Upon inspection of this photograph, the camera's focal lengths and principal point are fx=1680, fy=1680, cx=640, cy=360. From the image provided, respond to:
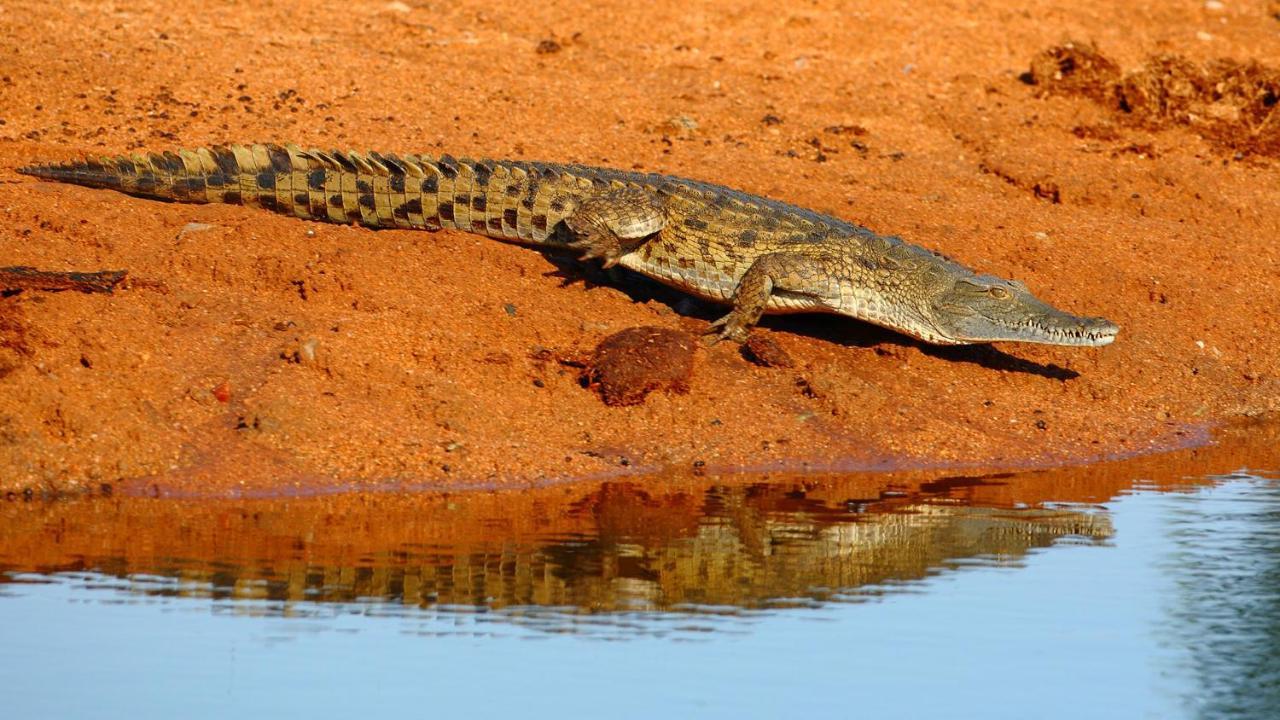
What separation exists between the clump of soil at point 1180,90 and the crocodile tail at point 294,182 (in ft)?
21.9

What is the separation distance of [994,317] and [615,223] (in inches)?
85.5

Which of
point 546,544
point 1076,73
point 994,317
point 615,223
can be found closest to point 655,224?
point 615,223

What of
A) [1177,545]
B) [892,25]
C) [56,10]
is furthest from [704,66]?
[1177,545]

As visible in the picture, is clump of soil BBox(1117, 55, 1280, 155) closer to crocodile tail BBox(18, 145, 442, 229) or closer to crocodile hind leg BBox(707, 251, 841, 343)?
crocodile hind leg BBox(707, 251, 841, 343)

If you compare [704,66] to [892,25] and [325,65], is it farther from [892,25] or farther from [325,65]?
[325,65]

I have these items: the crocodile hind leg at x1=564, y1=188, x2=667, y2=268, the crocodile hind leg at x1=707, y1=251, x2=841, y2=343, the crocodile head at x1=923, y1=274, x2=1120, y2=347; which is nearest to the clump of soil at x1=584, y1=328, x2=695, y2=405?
the crocodile hind leg at x1=707, y1=251, x2=841, y2=343

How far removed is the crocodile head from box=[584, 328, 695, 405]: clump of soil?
5.25ft

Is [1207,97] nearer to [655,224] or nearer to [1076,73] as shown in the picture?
[1076,73]

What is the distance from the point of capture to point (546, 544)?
6.54 m

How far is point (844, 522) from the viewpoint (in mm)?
7117

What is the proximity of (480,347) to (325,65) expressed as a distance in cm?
491

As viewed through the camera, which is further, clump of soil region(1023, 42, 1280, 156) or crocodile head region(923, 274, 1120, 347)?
clump of soil region(1023, 42, 1280, 156)

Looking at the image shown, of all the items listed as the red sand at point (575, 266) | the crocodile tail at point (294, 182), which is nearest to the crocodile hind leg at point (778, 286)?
the red sand at point (575, 266)

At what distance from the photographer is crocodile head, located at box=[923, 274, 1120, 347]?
Result: 928 cm
